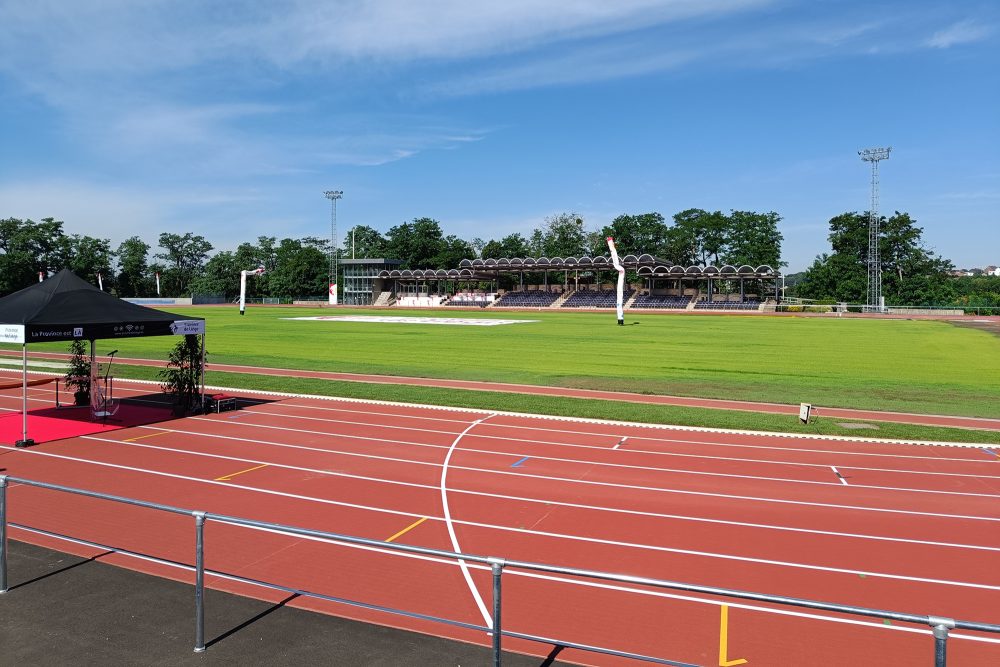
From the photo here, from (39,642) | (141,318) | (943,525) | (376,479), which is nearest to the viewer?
(39,642)

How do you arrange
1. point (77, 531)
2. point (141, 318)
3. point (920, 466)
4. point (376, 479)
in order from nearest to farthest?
1. point (77, 531)
2. point (376, 479)
3. point (920, 466)
4. point (141, 318)

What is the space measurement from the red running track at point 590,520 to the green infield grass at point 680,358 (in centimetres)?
809

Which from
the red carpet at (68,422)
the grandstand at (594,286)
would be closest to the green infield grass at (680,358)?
the red carpet at (68,422)

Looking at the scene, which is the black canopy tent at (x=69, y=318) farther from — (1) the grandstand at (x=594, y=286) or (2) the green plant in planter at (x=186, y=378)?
(1) the grandstand at (x=594, y=286)

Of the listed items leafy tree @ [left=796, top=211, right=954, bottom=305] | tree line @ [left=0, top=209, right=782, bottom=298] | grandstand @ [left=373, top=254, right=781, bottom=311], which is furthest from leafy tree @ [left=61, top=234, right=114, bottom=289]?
leafy tree @ [left=796, top=211, right=954, bottom=305]

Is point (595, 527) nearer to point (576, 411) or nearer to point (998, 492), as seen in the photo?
point (998, 492)

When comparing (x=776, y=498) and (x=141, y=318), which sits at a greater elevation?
(x=141, y=318)

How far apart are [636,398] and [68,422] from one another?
15.6m

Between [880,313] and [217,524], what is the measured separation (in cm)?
8976

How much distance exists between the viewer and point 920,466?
13.0 meters

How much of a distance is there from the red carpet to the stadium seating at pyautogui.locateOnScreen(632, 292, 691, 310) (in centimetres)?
8175

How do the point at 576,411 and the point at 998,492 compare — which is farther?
the point at 576,411

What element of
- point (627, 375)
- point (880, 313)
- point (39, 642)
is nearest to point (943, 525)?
point (39, 642)

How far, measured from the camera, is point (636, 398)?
832 inches
